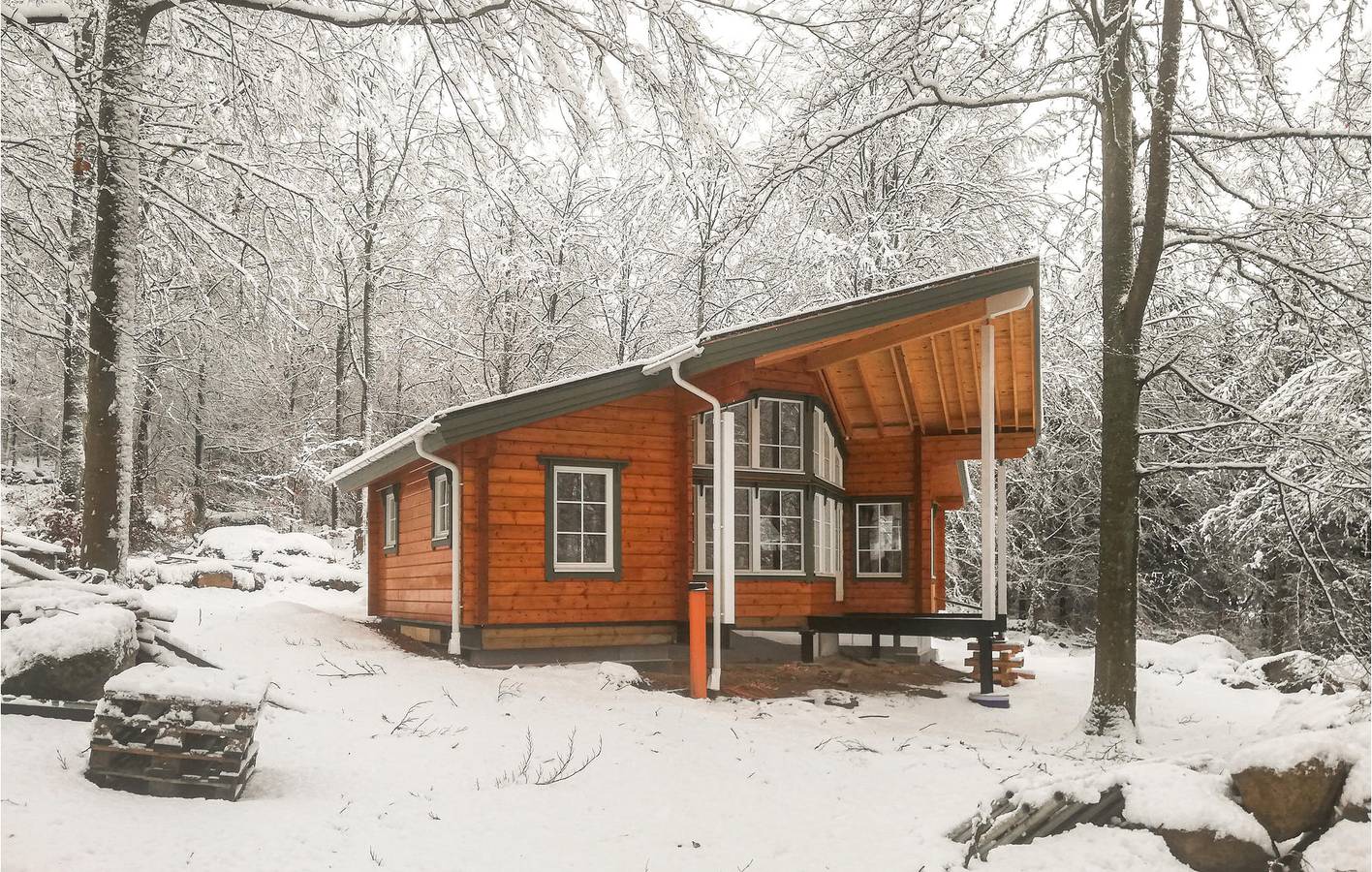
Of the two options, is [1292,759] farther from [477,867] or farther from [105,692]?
[105,692]

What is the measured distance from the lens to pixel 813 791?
734 cm

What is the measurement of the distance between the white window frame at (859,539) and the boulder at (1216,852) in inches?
409

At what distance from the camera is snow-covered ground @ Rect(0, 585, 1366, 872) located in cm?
515

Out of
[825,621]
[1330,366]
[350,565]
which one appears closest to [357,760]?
[825,621]

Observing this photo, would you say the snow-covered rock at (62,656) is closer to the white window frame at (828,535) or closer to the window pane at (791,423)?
the window pane at (791,423)

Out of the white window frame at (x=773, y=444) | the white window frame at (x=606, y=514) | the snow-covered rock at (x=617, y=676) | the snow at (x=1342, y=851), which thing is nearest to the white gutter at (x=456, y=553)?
the white window frame at (x=606, y=514)

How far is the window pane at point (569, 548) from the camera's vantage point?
11758 mm

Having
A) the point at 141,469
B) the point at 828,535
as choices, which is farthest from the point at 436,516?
the point at 141,469

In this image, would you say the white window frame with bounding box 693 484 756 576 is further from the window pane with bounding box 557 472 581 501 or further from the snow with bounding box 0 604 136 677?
the snow with bounding box 0 604 136 677

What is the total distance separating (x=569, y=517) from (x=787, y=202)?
601 cm

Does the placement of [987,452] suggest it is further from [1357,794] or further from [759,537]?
[1357,794]

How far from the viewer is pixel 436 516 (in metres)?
12.7

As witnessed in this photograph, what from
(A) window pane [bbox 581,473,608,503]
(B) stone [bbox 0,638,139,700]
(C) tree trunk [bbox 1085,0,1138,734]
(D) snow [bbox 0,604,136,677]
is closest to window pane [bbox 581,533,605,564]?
(A) window pane [bbox 581,473,608,503]

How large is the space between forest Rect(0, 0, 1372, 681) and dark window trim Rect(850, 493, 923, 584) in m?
4.16
